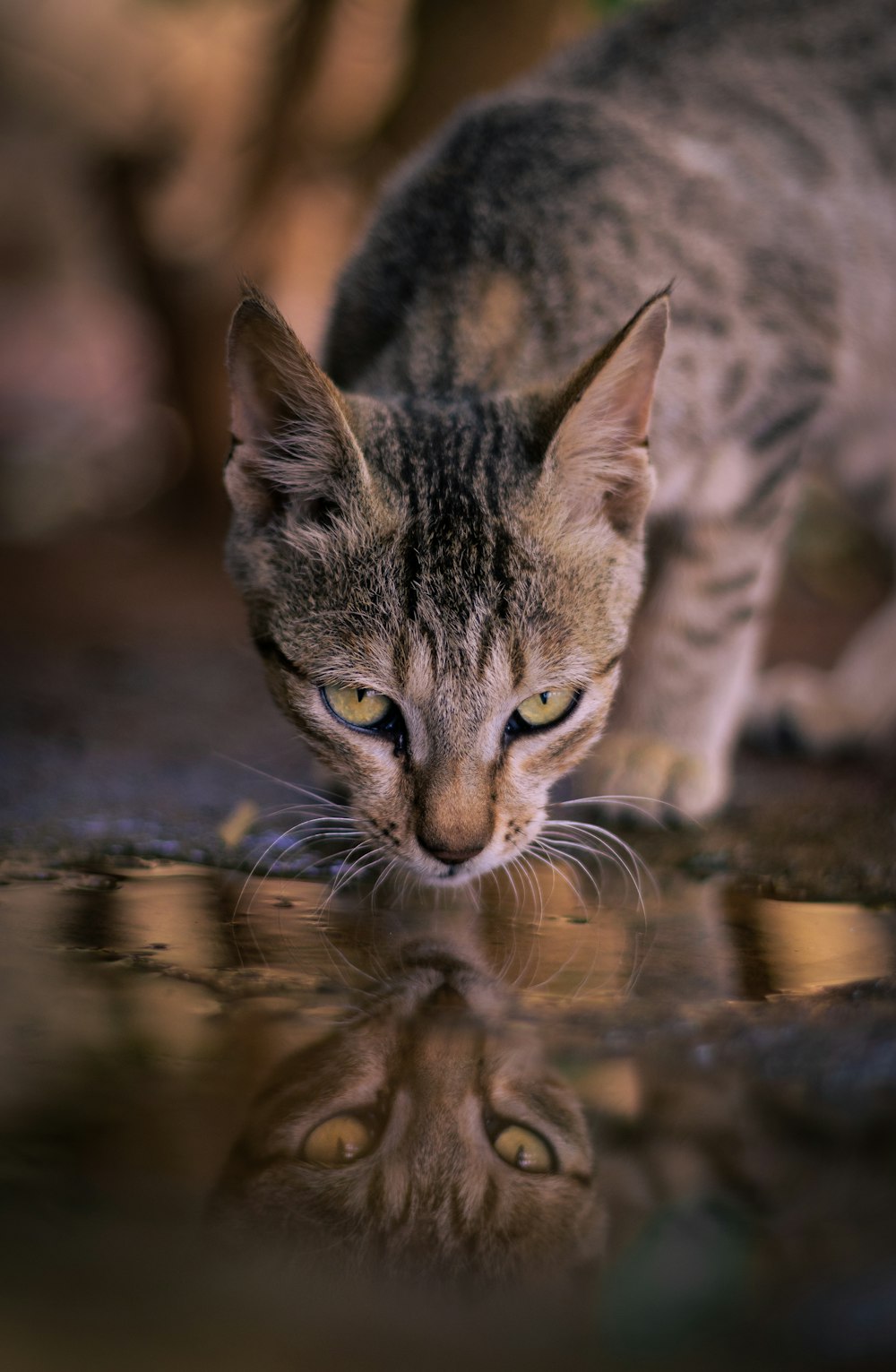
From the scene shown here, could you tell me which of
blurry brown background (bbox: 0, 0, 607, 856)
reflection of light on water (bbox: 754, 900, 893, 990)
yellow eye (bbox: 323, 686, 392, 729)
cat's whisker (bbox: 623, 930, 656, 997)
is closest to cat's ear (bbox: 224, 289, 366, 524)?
yellow eye (bbox: 323, 686, 392, 729)

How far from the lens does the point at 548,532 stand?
2.06 m

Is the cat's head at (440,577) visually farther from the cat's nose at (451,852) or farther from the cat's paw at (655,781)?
the cat's paw at (655,781)

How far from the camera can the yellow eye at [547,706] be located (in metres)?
2.01

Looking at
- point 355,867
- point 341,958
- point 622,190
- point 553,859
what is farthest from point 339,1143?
point 622,190

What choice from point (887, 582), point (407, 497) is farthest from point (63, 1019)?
point (887, 582)

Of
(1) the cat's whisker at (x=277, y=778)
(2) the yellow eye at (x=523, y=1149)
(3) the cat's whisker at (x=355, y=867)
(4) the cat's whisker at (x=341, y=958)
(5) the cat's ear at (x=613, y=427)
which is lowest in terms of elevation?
(2) the yellow eye at (x=523, y=1149)

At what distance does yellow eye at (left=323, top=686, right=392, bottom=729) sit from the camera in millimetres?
1983

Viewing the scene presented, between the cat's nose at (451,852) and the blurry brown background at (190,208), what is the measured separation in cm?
182

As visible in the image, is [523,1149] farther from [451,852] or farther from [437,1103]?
[451,852]

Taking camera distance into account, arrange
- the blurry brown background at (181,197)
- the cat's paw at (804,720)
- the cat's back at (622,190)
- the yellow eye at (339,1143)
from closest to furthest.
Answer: the yellow eye at (339,1143), the cat's back at (622,190), the cat's paw at (804,720), the blurry brown background at (181,197)

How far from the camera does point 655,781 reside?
108 inches

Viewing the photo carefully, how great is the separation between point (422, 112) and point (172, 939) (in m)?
4.27

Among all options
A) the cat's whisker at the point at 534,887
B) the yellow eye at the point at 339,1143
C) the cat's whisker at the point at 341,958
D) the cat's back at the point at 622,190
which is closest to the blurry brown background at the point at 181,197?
the cat's back at the point at 622,190

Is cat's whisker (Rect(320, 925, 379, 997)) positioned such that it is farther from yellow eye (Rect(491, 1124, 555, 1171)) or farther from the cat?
yellow eye (Rect(491, 1124, 555, 1171))
